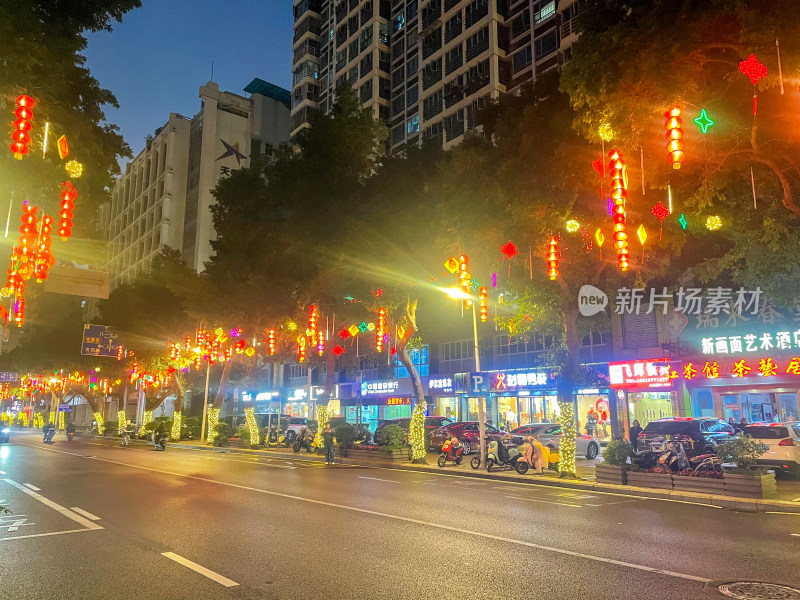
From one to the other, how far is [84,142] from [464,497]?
13.7 meters

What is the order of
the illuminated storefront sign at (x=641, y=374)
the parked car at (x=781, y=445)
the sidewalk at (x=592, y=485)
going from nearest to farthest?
the sidewalk at (x=592, y=485) → the parked car at (x=781, y=445) → the illuminated storefront sign at (x=641, y=374)

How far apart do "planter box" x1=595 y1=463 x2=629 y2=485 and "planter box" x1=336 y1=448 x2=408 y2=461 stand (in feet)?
31.0

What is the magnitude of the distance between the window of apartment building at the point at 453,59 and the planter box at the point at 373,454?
35.3m

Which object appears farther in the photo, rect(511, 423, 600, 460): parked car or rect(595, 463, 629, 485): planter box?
rect(511, 423, 600, 460): parked car

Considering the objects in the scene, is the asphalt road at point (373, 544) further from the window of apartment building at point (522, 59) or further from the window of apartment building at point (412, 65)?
the window of apartment building at point (412, 65)

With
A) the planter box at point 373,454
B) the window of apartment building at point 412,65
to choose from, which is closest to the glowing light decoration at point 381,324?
the planter box at point 373,454

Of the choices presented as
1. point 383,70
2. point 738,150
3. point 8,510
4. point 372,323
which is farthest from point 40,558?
point 383,70

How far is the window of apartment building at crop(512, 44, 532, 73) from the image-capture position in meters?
43.5

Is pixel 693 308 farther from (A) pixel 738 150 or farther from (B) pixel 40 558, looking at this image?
(B) pixel 40 558

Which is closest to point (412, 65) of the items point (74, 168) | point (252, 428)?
point (252, 428)

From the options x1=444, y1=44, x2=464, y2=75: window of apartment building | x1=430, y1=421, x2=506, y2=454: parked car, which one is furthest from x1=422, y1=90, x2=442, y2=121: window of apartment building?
x1=430, y1=421, x2=506, y2=454: parked car

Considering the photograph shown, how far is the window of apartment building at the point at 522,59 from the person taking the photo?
43.5 metres

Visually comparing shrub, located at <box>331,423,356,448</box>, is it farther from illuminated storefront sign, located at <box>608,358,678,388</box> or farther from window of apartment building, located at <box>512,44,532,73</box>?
window of apartment building, located at <box>512,44,532,73</box>

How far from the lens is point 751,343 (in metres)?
27.2
